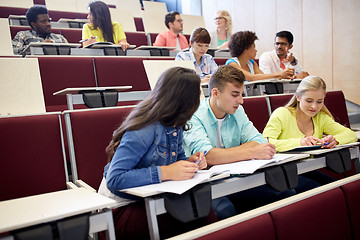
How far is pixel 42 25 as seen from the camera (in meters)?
1.99

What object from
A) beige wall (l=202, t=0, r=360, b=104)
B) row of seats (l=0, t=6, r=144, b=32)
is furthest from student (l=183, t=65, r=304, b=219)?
row of seats (l=0, t=6, r=144, b=32)

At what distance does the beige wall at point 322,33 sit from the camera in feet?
7.04

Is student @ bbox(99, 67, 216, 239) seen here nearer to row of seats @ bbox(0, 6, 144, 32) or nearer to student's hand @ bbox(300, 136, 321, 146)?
student's hand @ bbox(300, 136, 321, 146)

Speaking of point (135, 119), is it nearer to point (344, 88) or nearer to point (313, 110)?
point (313, 110)

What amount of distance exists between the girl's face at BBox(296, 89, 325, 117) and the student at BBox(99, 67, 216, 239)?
1.68 ft

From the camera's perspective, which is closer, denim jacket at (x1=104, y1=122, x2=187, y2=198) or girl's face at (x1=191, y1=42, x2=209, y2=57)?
denim jacket at (x1=104, y1=122, x2=187, y2=198)

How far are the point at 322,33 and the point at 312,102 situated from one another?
4.97ft

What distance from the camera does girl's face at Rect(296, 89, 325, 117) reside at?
1.04 metres

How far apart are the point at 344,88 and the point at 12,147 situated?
204 centimetres

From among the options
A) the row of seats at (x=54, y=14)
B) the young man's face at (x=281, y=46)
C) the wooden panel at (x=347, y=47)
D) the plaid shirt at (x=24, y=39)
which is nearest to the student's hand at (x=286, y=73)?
the young man's face at (x=281, y=46)

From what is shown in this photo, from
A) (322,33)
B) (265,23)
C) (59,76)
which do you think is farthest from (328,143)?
(265,23)

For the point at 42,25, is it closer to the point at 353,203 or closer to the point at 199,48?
the point at 199,48

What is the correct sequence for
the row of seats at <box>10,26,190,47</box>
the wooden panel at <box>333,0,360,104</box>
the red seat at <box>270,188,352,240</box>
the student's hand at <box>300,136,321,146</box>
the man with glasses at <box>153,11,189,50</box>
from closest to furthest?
the red seat at <box>270,188,352,240</box> < the student's hand at <box>300,136,321,146</box> < the wooden panel at <box>333,0,360,104</box> < the man with glasses at <box>153,11,189,50</box> < the row of seats at <box>10,26,190,47</box>

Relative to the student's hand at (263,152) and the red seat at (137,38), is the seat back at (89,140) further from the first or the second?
the red seat at (137,38)
